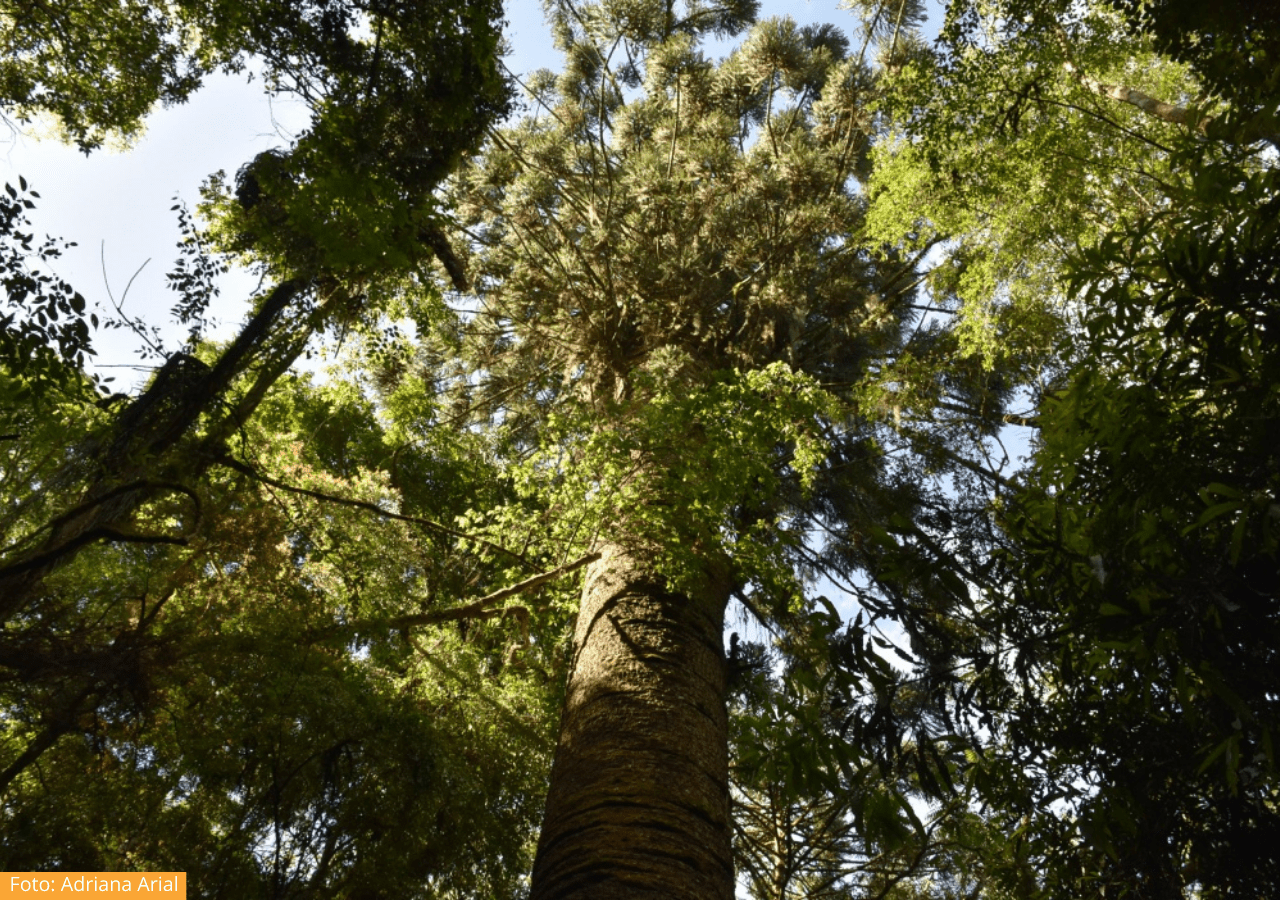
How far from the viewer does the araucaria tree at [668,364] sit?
423 cm

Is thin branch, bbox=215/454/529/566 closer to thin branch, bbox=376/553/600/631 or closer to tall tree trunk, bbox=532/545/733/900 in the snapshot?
thin branch, bbox=376/553/600/631

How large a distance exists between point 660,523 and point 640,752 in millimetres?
1629

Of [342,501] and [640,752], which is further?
[342,501]

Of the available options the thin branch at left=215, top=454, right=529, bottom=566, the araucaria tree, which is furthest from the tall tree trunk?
the thin branch at left=215, top=454, right=529, bottom=566

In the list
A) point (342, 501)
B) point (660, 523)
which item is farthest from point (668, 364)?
point (342, 501)

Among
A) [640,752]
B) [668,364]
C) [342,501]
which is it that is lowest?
[640,752]

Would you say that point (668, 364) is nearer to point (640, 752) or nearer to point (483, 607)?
point (483, 607)

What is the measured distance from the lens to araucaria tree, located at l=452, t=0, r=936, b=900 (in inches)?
167

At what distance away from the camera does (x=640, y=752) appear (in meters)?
4.18

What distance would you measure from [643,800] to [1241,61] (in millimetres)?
3606

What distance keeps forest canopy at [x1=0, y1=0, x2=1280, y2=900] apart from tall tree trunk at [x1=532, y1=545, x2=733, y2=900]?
3 cm

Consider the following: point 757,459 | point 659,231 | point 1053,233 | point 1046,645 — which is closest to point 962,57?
point 1053,233

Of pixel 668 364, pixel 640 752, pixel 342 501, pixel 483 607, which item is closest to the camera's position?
pixel 640 752

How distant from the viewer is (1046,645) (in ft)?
7.52
